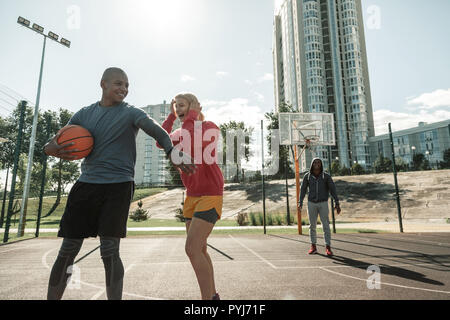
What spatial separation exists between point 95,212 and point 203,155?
96 centimetres

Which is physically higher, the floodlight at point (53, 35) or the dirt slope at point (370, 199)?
the floodlight at point (53, 35)

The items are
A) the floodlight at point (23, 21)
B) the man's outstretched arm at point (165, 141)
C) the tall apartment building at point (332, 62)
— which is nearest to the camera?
the man's outstretched arm at point (165, 141)

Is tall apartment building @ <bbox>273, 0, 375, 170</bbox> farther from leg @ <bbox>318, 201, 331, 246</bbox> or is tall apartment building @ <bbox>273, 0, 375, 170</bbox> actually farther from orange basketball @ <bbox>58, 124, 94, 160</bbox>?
orange basketball @ <bbox>58, 124, 94, 160</bbox>

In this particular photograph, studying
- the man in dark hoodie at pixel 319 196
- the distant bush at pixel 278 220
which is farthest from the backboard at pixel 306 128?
Result: the man in dark hoodie at pixel 319 196

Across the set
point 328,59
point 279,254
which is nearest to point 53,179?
point 279,254

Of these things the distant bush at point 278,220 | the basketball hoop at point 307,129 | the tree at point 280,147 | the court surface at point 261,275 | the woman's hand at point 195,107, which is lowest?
the distant bush at point 278,220

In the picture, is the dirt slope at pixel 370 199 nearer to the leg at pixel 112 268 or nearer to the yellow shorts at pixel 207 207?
the yellow shorts at pixel 207 207

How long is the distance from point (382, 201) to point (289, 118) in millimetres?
14133

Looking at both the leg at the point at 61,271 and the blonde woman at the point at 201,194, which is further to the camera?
the blonde woman at the point at 201,194

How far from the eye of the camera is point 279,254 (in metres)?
5.85

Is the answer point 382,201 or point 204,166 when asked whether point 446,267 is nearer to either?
point 204,166

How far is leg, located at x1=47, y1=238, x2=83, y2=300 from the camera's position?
1861mm

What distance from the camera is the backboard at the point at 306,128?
40.8 ft

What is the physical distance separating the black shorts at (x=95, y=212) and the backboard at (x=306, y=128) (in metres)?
11.1
